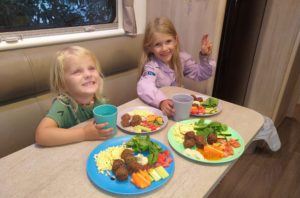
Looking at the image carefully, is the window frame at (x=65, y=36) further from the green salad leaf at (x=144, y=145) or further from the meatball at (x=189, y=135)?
the meatball at (x=189, y=135)

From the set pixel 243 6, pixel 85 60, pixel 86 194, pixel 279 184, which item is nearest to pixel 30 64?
pixel 85 60

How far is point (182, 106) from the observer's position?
1061 mm

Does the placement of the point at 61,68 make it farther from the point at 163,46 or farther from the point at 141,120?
the point at 163,46

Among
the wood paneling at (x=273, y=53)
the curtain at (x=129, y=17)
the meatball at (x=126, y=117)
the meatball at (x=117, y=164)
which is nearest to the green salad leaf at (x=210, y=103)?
the meatball at (x=126, y=117)

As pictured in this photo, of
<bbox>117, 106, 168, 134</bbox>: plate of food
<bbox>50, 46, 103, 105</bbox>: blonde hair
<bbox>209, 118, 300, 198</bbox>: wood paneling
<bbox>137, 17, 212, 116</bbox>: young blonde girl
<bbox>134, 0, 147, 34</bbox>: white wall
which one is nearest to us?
<bbox>117, 106, 168, 134</bbox>: plate of food

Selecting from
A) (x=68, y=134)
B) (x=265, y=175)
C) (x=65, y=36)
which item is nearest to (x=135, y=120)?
(x=68, y=134)

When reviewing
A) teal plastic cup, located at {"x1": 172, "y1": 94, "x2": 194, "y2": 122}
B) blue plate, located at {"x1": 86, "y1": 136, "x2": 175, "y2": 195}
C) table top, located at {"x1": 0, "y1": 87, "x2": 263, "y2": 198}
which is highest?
teal plastic cup, located at {"x1": 172, "y1": 94, "x2": 194, "y2": 122}

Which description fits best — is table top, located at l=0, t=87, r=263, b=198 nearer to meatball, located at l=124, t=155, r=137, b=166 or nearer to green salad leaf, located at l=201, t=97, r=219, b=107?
meatball, located at l=124, t=155, r=137, b=166

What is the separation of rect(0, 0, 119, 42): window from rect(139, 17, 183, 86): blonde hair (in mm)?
731

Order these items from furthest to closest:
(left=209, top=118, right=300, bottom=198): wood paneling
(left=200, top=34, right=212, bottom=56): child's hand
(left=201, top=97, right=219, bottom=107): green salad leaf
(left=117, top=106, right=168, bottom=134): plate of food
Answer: (left=209, top=118, right=300, bottom=198): wood paneling, (left=200, top=34, right=212, bottom=56): child's hand, (left=201, top=97, right=219, bottom=107): green salad leaf, (left=117, top=106, right=168, bottom=134): plate of food

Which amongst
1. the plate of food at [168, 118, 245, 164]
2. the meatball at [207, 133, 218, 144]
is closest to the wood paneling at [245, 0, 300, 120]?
the plate of food at [168, 118, 245, 164]

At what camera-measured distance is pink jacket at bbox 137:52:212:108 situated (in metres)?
1.30

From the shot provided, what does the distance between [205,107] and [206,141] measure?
0.34 metres

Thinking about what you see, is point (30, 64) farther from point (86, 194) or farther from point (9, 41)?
point (86, 194)
